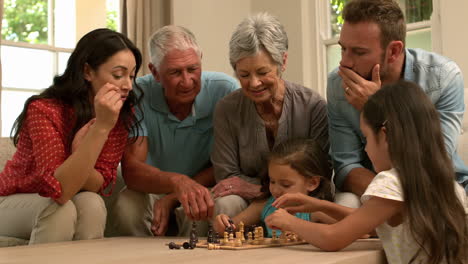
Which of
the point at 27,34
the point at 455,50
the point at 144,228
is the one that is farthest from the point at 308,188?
the point at 27,34

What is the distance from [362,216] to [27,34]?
154 inches

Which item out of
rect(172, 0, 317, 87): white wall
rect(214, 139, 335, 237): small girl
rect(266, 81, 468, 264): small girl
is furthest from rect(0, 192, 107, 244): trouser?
rect(172, 0, 317, 87): white wall

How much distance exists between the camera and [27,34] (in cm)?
490

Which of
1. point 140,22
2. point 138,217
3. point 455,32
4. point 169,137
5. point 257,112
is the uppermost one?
point 140,22

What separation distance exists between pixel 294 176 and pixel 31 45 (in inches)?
127

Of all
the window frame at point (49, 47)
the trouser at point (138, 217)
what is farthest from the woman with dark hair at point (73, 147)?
the window frame at point (49, 47)

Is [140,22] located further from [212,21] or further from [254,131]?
[254,131]

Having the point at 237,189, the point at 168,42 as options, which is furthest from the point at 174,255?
the point at 168,42

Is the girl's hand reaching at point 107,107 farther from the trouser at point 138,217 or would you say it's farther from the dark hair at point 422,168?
the dark hair at point 422,168

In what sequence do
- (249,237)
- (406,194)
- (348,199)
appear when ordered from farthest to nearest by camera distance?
1. (348,199)
2. (249,237)
3. (406,194)

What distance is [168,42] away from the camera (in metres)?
2.82

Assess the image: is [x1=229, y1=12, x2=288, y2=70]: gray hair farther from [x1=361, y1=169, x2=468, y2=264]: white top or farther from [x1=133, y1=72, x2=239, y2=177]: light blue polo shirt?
[x1=361, y1=169, x2=468, y2=264]: white top

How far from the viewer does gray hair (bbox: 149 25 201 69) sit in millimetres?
2805

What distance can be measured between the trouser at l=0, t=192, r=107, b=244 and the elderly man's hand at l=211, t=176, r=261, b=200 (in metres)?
0.45
